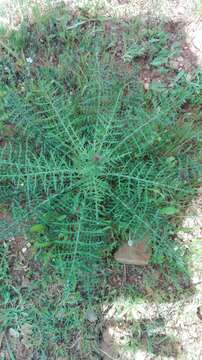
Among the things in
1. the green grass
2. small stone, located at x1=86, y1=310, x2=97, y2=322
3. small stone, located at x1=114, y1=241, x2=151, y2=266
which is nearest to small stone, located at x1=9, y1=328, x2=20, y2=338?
the green grass

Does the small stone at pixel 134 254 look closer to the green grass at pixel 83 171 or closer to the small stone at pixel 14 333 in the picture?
the green grass at pixel 83 171

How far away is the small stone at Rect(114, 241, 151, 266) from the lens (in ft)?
8.04

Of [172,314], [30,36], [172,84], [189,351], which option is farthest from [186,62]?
[189,351]

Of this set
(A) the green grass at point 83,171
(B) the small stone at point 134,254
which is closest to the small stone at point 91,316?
(A) the green grass at point 83,171

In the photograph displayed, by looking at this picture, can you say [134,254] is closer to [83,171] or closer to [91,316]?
[91,316]

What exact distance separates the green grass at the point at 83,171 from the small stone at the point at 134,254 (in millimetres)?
45

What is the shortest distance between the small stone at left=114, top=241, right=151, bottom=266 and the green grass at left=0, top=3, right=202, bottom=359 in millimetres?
45

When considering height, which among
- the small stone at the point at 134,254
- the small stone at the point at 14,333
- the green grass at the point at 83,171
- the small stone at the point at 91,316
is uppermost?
the green grass at the point at 83,171

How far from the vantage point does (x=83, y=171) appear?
7.01ft

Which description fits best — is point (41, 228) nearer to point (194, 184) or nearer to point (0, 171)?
point (0, 171)

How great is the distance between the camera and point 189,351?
2.42 meters

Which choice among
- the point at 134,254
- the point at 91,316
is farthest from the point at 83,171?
the point at 91,316

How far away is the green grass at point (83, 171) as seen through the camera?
2.24 m

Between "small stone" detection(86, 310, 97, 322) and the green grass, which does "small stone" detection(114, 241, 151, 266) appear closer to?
the green grass
